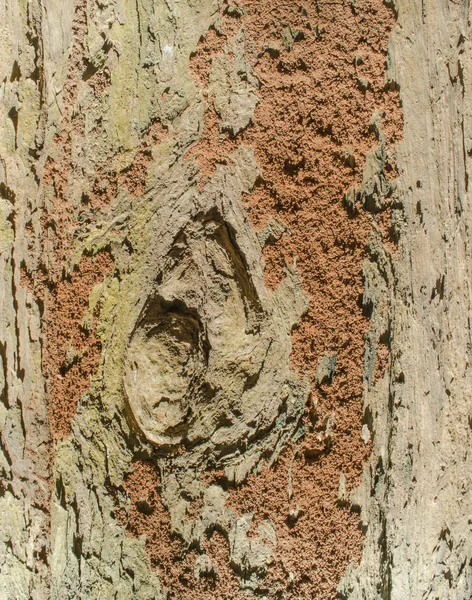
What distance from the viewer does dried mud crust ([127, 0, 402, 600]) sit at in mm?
1564

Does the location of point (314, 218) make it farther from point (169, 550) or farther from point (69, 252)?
point (169, 550)

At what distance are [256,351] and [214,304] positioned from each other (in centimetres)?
23

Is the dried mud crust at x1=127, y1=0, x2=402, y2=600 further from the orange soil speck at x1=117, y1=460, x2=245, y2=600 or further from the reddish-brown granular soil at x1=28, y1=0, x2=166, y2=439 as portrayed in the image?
the reddish-brown granular soil at x1=28, y1=0, x2=166, y2=439

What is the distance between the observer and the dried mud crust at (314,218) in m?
1.56

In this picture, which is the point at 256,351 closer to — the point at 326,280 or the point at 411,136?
→ the point at 326,280

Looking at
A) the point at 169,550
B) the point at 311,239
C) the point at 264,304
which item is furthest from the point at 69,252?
the point at 169,550

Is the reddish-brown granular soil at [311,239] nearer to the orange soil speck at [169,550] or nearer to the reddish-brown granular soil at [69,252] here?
the orange soil speck at [169,550]

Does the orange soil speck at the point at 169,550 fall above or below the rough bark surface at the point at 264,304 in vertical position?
below

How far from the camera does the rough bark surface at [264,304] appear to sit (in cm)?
157

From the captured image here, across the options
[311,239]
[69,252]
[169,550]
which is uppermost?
[311,239]

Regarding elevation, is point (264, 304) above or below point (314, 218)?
below

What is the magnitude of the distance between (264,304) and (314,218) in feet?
1.17

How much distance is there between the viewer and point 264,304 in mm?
1571

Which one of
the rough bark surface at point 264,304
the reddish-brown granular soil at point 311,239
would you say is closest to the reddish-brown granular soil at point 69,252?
the rough bark surface at point 264,304
